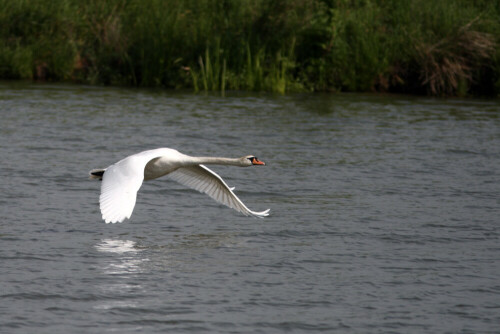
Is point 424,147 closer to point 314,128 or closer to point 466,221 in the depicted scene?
point 314,128

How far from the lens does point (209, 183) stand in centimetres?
1028

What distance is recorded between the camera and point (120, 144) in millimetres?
15508

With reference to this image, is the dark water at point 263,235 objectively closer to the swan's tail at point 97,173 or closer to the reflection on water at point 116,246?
the reflection on water at point 116,246

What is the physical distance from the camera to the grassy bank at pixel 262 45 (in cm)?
2314

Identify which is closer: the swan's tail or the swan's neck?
the swan's tail

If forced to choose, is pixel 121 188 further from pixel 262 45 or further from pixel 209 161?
pixel 262 45

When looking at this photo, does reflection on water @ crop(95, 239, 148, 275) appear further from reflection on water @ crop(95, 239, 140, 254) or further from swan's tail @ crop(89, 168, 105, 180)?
swan's tail @ crop(89, 168, 105, 180)

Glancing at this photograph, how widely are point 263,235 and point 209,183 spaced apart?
1.26 meters

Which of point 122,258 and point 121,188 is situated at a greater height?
point 121,188

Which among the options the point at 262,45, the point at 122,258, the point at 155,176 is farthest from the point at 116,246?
the point at 262,45

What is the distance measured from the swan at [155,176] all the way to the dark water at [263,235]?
353 millimetres

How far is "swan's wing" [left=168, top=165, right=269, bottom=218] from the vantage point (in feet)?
32.8

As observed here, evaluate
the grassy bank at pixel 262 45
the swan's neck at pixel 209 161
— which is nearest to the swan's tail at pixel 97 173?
the swan's neck at pixel 209 161

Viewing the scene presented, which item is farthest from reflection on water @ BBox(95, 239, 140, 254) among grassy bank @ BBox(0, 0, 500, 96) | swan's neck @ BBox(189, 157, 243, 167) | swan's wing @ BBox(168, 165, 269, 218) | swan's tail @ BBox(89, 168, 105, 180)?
grassy bank @ BBox(0, 0, 500, 96)
